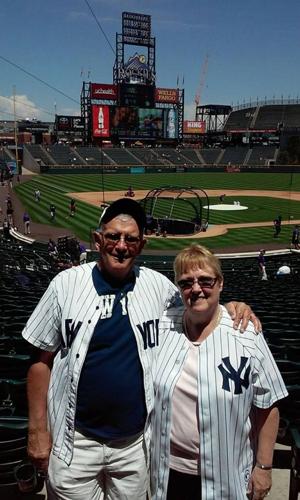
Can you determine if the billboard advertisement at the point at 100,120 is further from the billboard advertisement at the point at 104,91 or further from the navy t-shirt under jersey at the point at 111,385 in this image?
the navy t-shirt under jersey at the point at 111,385

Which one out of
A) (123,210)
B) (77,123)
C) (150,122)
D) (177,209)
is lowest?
(177,209)

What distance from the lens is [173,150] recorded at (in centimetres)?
8794

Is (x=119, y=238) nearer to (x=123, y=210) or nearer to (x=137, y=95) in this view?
(x=123, y=210)

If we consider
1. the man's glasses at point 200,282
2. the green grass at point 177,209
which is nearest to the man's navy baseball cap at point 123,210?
the man's glasses at point 200,282

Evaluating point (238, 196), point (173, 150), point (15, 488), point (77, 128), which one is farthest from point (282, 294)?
point (77, 128)

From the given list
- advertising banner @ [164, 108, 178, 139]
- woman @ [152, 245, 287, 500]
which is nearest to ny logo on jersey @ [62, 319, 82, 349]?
woman @ [152, 245, 287, 500]

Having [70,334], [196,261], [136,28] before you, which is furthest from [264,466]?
[136,28]

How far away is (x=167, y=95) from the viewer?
93.6m

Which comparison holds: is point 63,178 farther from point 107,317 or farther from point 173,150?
point 107,317

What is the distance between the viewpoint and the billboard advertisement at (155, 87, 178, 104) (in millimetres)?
93031

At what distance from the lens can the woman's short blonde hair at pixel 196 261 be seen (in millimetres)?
2605

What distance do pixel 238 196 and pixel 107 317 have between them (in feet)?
144

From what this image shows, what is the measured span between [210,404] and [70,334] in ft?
2.89

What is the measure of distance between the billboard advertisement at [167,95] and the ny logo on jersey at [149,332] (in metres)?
95.6
